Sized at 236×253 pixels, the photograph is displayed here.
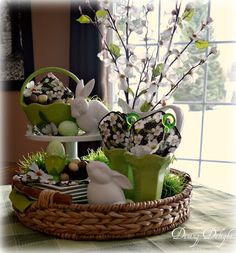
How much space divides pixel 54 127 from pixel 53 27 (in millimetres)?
1661

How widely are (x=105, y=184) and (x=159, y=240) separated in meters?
0.14

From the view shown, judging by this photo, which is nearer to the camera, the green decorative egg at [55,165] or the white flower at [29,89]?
the green decorative egg at [55,165]

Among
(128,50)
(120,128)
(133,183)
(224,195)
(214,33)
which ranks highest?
(214,33)

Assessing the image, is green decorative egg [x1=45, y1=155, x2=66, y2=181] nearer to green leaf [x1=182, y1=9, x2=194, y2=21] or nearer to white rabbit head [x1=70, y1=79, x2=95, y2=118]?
white rabbit head [x1=70, y1=79, x2=95, y2=118]

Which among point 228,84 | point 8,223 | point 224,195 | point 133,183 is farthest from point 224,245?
point 228,84

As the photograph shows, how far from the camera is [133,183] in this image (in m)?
0.65

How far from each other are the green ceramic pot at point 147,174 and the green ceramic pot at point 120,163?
0.02 meters

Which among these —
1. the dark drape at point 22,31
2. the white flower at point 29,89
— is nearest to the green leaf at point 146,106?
the white flower at point 29,89

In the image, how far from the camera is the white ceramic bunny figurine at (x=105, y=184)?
59cm

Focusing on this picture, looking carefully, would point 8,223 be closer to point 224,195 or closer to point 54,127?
point 54,127

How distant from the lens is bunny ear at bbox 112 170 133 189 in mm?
591

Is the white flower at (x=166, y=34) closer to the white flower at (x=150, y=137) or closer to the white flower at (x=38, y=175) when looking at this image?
the white flower at (x=150, y=137)

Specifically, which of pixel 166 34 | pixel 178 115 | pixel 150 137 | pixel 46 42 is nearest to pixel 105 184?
pixel 150 137

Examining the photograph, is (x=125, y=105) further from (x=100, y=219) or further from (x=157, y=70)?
(x=100, y=219)
